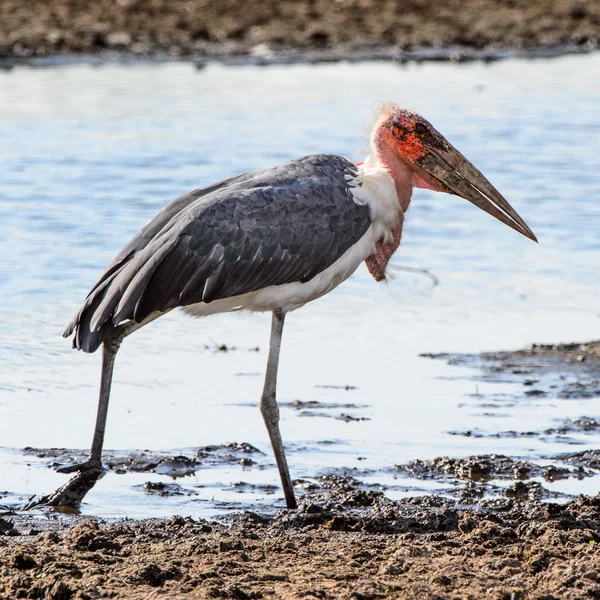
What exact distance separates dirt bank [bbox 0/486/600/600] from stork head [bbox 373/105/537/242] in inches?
66.2

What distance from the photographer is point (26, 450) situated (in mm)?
6527

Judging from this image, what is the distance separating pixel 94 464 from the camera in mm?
5996

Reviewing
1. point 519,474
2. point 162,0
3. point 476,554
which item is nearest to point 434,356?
point 519,474

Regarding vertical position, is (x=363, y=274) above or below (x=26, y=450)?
below

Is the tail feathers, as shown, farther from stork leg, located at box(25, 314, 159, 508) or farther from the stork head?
the stork head

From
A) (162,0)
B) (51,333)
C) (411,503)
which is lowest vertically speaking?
(162,0)

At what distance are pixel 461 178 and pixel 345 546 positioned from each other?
7.57 ft

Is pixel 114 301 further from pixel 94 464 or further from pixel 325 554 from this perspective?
pixel 325 554

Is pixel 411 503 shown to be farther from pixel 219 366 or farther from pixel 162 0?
pixel 162 0

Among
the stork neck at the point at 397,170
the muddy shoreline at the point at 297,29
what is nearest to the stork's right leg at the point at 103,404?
the stork neck at the point at 397,170

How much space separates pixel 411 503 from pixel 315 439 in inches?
44.8

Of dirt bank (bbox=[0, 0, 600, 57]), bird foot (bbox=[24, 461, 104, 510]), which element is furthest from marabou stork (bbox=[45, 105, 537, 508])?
dirt bank (bbox=[0, 0, 600, 57])

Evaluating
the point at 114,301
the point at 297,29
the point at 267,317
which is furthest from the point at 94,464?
the point at 297,29

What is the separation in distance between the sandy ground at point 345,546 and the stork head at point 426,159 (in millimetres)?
1353
